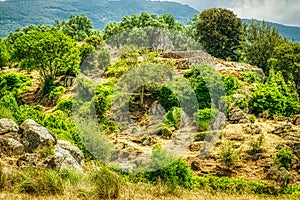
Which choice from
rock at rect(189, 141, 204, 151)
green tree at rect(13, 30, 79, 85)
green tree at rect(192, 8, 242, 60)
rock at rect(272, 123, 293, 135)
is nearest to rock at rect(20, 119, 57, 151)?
rock at rect(189, 141, 204, 151)

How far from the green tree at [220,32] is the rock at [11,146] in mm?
29855

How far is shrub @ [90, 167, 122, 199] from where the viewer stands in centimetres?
641

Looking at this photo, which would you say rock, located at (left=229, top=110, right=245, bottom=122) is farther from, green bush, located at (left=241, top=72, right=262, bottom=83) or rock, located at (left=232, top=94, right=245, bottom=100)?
green bush, located at (left=241, top=72, right=262, bottom=83)

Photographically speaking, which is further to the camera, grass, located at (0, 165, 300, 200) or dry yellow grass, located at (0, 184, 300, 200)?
grass, located at (0, 165, 300, 200)

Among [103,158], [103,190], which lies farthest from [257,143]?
[103,190]

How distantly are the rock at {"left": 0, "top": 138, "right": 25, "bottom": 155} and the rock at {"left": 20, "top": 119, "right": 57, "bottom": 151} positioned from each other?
508mm

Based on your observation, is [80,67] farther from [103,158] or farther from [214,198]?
[214,198]

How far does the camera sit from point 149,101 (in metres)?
25.5

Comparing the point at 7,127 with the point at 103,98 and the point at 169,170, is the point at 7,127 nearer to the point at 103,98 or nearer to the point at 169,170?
the point at 169,170

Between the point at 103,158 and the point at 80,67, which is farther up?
the point at 80,67

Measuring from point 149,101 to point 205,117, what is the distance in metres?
5.63

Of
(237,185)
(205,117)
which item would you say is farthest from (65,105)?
(237,185)

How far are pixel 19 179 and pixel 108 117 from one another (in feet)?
54.3

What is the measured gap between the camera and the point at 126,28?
156 feet
